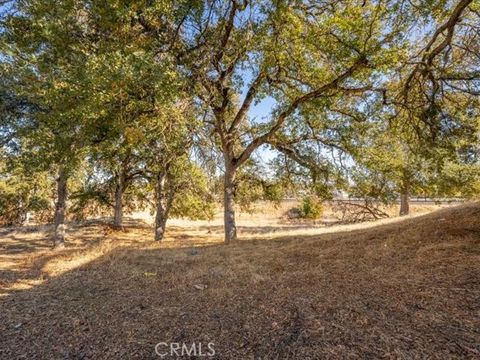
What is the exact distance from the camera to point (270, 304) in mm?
3596

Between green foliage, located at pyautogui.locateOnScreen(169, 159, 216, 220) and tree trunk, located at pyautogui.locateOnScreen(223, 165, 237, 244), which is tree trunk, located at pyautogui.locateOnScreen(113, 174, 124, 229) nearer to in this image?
green foliage, located at pyautogui.locateOnScreen(169, 159, 216, 220)

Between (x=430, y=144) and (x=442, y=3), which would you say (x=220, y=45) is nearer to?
(x=442, y=3)

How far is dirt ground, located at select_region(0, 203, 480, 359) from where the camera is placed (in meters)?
2.64

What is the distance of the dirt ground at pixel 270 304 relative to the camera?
2.64 meters

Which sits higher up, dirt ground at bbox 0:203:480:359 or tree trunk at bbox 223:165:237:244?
tree trunk at bbox 223:165:237:244

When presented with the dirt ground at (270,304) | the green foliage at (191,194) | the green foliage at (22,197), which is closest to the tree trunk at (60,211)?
the green foliage at (191,194)

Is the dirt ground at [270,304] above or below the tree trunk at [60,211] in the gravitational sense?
below

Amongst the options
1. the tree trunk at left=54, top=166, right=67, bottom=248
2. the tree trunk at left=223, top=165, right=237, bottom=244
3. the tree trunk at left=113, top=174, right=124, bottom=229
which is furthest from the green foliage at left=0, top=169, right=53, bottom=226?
the tree trunk at left=223, top=165, right=237, bottom=244

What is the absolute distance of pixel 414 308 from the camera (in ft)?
10.1

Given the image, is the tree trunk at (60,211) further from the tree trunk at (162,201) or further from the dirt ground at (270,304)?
the dirt ground at (270,304)

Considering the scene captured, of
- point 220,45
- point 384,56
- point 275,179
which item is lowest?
point 275,179

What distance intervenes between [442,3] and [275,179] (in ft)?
24.5

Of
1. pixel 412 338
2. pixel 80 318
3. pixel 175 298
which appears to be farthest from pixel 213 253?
pixel 412 338

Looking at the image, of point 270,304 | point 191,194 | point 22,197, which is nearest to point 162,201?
point 191,194
